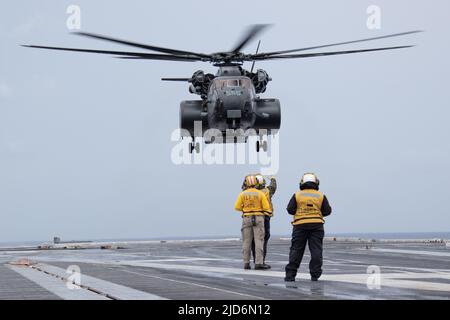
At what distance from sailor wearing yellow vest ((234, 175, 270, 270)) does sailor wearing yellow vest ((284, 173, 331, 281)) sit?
3.58m

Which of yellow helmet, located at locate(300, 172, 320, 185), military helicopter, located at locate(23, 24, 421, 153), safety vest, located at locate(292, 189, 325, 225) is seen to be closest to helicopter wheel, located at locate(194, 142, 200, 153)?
military helicopter, located at locate(23, 24, 421, 153)

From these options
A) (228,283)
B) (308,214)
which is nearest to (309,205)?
(308,214)

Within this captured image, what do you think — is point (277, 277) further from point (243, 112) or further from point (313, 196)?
point (243, 112)

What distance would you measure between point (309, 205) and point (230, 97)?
18.4m

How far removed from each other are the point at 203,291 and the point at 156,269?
23.1 ft

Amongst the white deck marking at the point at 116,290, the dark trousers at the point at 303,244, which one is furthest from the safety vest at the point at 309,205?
the white deck marking at the point at 116,290

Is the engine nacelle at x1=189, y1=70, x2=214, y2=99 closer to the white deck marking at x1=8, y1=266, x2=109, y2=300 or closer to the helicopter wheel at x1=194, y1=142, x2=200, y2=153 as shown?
the helicopter wheel at x1=194, y1=142, x2=200, y2=153

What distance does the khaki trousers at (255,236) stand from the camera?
19.1 metres

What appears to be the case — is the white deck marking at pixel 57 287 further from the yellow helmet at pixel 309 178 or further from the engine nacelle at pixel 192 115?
the engine nacelle at pixel 192 115

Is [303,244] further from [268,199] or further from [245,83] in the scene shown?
[245,83]

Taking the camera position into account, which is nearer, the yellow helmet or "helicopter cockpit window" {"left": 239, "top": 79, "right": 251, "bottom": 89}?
the yellow helmet

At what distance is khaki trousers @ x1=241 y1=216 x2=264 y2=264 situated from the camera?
19059 millimetres

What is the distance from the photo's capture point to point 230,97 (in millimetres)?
33406
